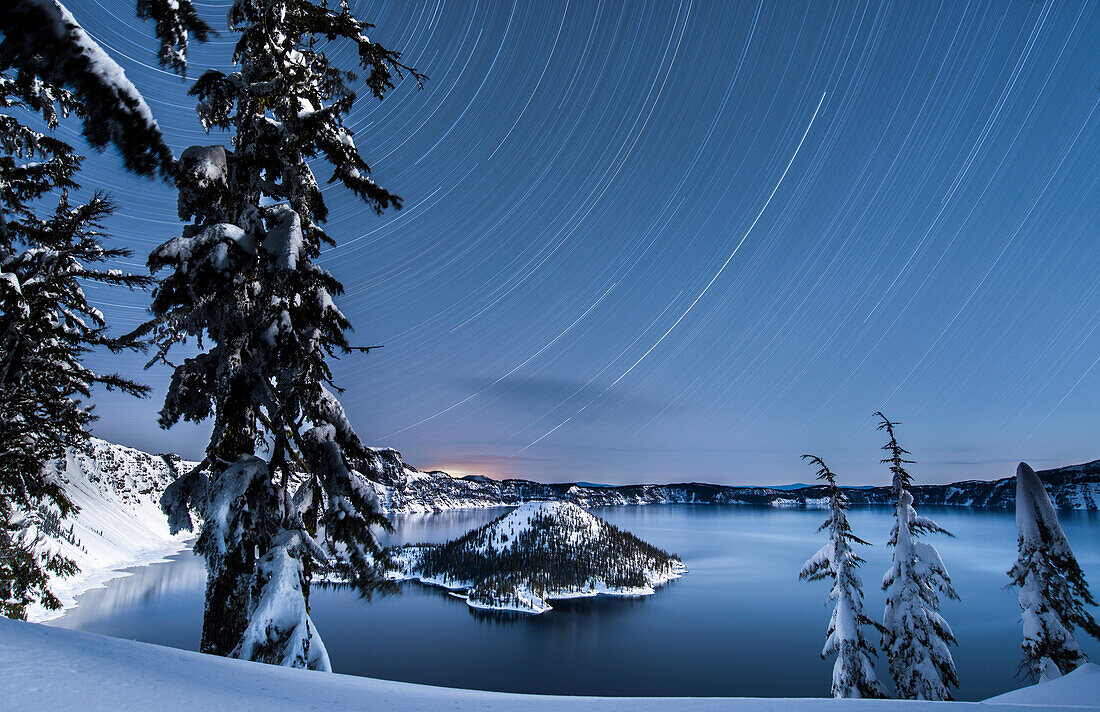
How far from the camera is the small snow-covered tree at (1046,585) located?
15102 mm

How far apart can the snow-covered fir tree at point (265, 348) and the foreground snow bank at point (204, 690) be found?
3.20 m

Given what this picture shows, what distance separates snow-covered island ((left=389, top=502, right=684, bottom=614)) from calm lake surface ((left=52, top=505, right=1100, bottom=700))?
348 inches

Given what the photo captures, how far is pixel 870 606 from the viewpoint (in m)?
89.7

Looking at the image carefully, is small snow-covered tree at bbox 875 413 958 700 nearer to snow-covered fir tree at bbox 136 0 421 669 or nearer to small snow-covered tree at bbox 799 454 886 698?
small snow-covered tree at bbox 799 454 886 698

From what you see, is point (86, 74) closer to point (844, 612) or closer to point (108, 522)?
point (844, 612)

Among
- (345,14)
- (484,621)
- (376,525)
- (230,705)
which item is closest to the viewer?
(230,705)

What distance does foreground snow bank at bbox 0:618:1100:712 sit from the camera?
268cm

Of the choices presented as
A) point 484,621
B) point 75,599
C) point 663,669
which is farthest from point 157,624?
point 663,669

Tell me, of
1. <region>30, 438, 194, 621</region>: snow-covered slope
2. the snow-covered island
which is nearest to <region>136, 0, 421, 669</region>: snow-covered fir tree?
<region>30, 438, 194, 621</region>: snow-covered slope

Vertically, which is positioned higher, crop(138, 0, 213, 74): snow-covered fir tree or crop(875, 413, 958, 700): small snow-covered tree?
crop(138, 0, 213, 74): snow-covered fir tree

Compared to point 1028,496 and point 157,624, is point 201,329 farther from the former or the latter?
point 157,624

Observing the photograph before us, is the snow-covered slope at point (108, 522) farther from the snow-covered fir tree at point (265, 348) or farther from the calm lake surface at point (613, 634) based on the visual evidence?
the snow-covered fir tree at point (265, 348)

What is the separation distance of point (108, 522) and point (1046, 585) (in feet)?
602

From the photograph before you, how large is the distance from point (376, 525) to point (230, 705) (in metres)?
6.07
